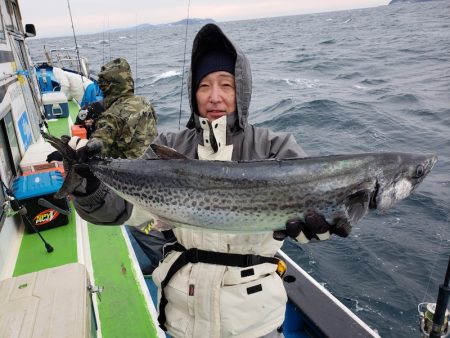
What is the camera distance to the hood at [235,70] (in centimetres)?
276

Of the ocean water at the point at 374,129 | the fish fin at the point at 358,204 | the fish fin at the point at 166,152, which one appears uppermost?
the fish fin at the point at 166,152

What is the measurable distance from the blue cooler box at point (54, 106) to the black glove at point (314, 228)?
36.1ft

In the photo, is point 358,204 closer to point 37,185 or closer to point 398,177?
point 398,177

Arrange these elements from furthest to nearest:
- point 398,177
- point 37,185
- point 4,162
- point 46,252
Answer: point 4,162 → point 37,185 → point 46,252 → point 398,177

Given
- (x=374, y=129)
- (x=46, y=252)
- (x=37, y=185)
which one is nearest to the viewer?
(x=46, y=252)

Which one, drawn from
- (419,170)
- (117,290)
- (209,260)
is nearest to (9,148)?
(117,290)

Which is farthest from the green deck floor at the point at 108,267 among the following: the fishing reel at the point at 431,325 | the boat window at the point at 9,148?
the fishing reel at the point at 431,325

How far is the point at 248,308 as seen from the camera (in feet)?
7.84

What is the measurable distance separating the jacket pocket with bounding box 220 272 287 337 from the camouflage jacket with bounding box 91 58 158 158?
353cm

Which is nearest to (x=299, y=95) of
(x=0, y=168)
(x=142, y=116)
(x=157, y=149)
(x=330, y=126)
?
(x=330, y=126)

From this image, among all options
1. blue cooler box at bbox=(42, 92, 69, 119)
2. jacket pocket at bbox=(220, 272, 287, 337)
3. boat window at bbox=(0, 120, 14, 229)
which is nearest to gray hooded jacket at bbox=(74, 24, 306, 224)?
jacket pocket at bbox=(220, 272, 287, 337)

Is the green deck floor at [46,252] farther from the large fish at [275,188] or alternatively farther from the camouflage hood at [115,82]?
the large fish at [275,188]

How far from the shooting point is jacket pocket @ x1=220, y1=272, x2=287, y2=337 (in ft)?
7.82

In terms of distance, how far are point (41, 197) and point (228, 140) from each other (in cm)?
341
